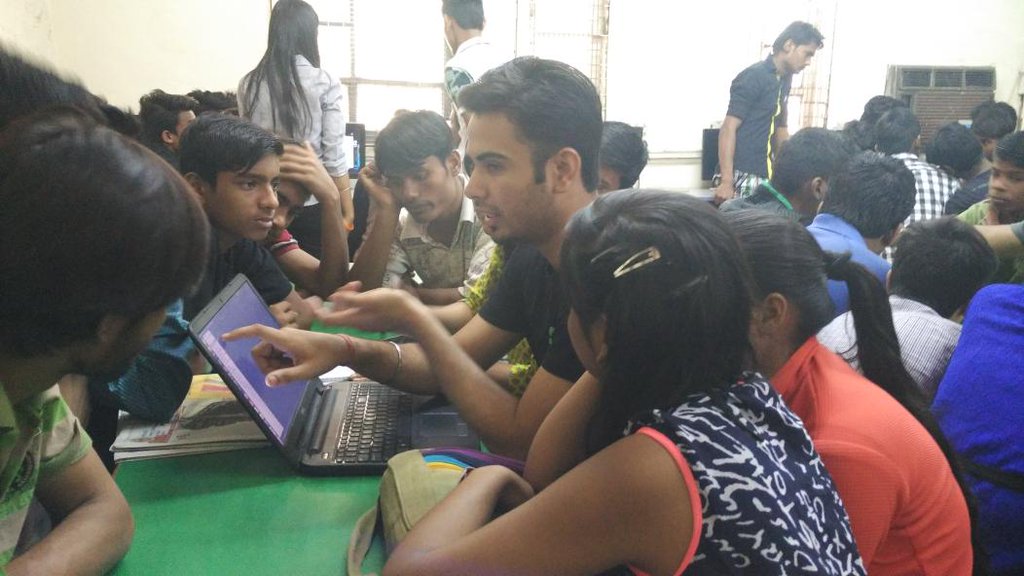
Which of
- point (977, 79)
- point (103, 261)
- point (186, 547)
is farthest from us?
point (977, 79)

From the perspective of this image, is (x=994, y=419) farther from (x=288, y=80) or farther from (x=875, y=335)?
(x=288, y=80)

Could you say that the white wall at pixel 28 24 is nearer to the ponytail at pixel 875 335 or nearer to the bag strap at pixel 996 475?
the ponytail at pixel 875 335

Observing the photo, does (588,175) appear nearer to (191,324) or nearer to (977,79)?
(191,324)

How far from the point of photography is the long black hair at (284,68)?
273cm

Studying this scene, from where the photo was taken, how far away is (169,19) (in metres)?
5.08

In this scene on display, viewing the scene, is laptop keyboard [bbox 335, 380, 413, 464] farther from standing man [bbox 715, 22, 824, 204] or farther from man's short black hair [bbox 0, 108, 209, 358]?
standing man [bbox 715, 22, 824, 204]

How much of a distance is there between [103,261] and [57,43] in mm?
5235

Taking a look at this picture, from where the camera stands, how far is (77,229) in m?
0.59

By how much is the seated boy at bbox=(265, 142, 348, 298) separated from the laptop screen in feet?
2.62

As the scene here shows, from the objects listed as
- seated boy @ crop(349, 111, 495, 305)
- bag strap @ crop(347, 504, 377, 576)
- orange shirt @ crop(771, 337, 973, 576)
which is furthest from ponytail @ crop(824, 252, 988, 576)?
seated boy @ crop(349, 111, 495, 305)

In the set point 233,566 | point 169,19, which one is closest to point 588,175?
point 233,566

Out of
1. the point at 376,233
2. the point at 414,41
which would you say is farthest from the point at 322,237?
the point at 414,41

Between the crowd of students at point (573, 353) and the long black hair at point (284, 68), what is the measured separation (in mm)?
1069

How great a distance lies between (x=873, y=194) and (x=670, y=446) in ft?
5.56
